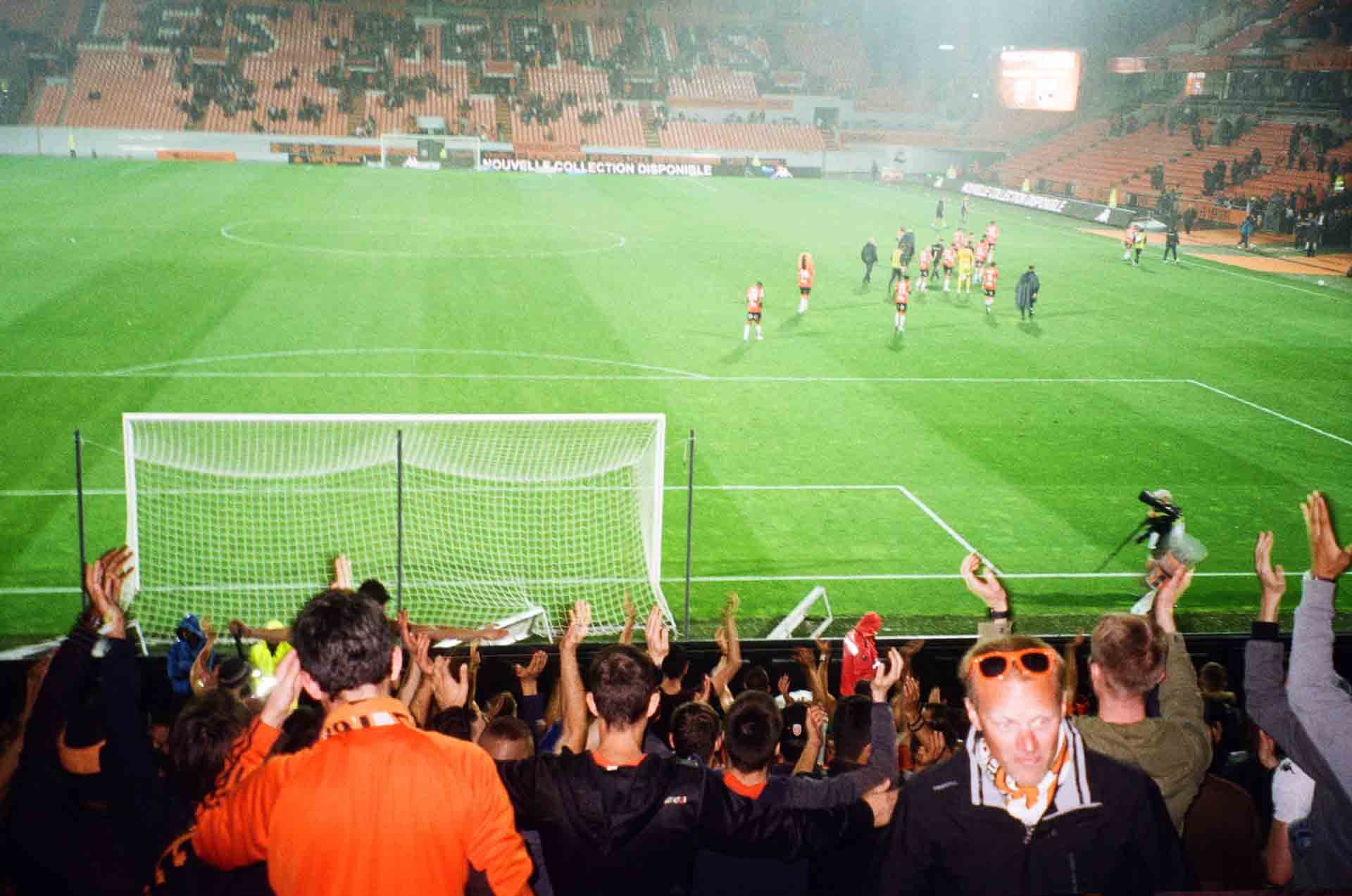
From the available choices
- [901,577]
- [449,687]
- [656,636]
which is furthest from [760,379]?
[449,687]

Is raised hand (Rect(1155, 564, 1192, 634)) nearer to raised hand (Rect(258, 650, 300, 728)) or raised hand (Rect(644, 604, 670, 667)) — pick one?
raised hand (Rect(644, 604, 670, 667))

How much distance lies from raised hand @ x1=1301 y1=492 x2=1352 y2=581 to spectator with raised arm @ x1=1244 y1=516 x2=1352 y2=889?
16mm

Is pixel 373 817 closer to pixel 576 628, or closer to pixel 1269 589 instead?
pixel 576 628

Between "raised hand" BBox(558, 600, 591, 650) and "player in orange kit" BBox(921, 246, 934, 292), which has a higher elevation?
"player in orange kit" BBox(921, 246, 934, 292)

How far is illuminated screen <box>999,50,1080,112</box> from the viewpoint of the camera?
6900 cm

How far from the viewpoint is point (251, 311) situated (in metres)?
25.5

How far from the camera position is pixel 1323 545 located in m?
Result: 4.25

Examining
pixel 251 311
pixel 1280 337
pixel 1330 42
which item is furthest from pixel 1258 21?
pixel 251 311

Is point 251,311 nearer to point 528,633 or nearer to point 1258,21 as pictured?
point 528,633

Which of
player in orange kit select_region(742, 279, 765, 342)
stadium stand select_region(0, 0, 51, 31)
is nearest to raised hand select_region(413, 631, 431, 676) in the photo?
player in orange kit select_region(742, 279, 765, 342)

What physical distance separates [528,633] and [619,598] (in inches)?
49.2

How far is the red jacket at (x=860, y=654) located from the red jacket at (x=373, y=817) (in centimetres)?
323

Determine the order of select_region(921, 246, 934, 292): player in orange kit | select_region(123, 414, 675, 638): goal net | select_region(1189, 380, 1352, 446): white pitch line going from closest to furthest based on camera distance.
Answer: select_region(123, 414, 675, 638): goal net → select_region(1189, 380, 1352, 446): white pitch line → select_region(921, 246, 934, 292): player in orange kit

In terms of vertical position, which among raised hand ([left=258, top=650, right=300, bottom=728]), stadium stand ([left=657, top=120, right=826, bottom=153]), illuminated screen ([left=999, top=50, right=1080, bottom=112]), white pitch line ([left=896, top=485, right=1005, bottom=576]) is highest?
illuminated screen ([left=999, top=50, right=1080, bottom=112])
